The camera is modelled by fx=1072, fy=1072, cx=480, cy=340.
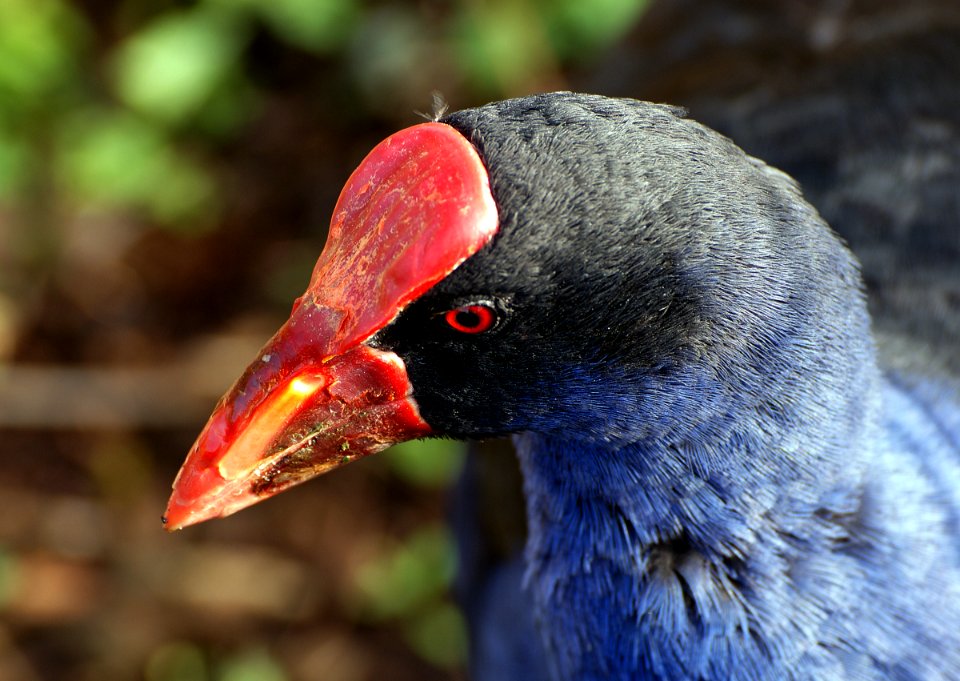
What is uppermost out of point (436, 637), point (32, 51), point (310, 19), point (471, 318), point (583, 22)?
point (583, 22)

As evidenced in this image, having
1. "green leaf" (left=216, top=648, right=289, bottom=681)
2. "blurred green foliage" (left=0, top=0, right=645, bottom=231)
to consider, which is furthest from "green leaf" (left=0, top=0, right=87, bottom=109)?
"green leaf" (left=216, top=648, right=289, bottom=681)

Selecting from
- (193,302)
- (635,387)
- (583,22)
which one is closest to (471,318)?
(635,387)

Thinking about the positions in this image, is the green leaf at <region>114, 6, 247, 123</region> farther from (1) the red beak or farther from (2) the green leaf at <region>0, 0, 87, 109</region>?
(1) the red beak

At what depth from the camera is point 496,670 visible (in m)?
2.40

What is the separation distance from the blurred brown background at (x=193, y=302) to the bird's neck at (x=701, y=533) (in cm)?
155

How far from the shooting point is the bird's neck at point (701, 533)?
1492 mm

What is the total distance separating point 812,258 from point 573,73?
269cm

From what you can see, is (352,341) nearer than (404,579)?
Yes

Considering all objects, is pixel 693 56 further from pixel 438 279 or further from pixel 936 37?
pixel 438 279

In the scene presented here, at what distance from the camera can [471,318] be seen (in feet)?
4.56

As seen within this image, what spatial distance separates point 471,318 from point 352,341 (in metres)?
0.17

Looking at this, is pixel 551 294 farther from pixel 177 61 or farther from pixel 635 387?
pixel 177 61

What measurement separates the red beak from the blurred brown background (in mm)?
1608

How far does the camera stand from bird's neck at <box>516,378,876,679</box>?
1492 millimetres
